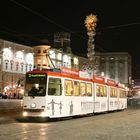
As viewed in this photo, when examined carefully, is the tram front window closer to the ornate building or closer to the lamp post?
the lamp post

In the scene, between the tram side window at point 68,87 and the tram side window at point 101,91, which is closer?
the tram side window at point 68,87

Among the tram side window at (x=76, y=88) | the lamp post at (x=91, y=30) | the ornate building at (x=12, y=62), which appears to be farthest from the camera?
the ornate building at (x=12, y=62)

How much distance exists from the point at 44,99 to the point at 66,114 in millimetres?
2846

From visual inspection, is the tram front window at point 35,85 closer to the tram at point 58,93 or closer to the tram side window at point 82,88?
the tram at point 58,93

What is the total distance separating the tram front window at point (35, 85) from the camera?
23.8m

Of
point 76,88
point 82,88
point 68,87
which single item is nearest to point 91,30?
point 82,88

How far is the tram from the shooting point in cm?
2369

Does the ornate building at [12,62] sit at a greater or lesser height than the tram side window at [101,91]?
greater

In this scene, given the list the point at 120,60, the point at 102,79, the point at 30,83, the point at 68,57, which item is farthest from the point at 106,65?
the point at 30,83

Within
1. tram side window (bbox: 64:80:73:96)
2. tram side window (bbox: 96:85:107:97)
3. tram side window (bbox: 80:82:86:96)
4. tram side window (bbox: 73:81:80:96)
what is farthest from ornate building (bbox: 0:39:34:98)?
tram side window (bbox: 64:80:73:96)

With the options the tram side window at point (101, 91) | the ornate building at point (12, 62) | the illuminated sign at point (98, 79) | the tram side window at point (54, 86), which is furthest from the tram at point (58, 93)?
the ornate building at point (12, 62)

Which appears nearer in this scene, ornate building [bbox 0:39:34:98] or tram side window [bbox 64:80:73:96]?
tram side window [bbox 64:80:73:96]

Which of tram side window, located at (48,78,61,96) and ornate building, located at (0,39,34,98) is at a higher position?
ornate building, located at (0,39,34,98)

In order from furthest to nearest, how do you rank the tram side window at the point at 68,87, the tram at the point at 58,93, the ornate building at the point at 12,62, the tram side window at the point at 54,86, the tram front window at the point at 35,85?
A: the ornate building at the point at 12,62, the tram side window at the point at 68,87, the tram side window at the point at 54,86, the tram front window at the point at 35,85, the tram at the point at 58,93
